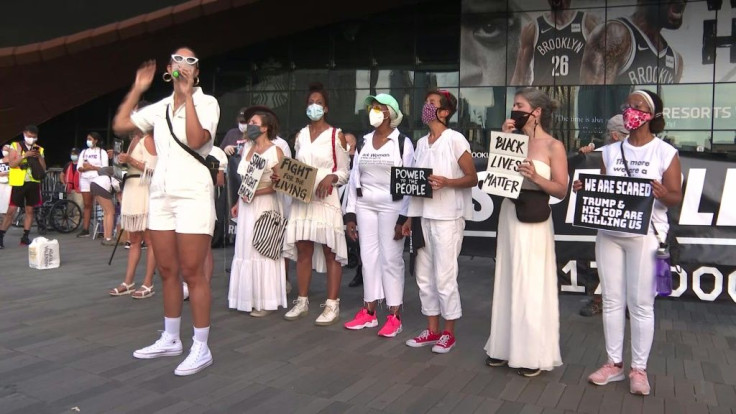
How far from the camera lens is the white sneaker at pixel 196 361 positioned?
4141mm

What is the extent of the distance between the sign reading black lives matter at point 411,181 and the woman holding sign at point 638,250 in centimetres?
Result: 137

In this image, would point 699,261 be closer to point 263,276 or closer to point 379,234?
point 379,234

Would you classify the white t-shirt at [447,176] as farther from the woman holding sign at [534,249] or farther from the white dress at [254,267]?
the white dress at [254,267]

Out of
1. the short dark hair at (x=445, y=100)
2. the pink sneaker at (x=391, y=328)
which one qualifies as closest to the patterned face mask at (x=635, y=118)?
the short dark hair at (x=445, y=100)

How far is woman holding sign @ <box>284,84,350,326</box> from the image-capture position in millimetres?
5695

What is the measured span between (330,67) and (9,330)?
1648cm

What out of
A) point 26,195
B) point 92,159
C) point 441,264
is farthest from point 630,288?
point 92,159

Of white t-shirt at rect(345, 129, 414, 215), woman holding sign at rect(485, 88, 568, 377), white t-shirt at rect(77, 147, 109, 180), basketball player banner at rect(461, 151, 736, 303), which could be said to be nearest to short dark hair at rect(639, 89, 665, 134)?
woman holding sign at rect(485, 88, 568, 377)

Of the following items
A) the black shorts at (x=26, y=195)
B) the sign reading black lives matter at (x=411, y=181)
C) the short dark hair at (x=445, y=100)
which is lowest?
the black shorts at (x=26, y=195)

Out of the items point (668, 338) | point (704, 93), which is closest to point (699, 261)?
point (668, 338)

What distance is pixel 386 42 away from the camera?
1991cm

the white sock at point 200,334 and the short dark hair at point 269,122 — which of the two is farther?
the short dark hair at point 269,122

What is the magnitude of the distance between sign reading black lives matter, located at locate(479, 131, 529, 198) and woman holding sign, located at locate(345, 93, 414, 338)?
3.59 ft

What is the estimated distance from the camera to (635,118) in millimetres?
3961
